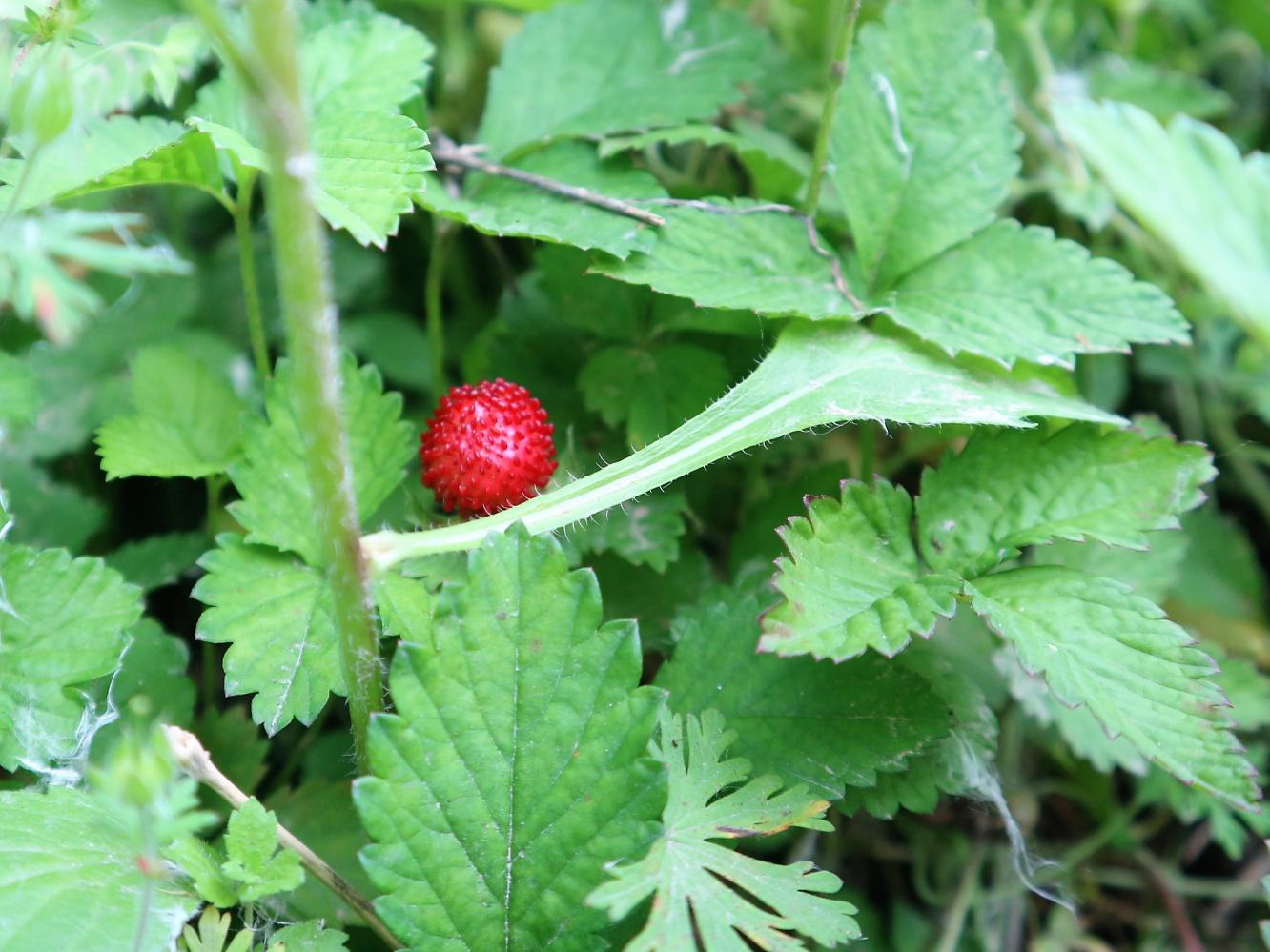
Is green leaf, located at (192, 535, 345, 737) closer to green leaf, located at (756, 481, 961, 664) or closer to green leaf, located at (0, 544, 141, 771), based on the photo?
green leaf, located at (0, 544, 141, 771)

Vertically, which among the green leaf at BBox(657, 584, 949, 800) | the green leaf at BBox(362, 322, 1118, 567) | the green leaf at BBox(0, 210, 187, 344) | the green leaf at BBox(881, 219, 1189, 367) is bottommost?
the green leaf at BBox(657, 584, 949, 800)

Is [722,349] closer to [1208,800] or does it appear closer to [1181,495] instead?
[1181,495]

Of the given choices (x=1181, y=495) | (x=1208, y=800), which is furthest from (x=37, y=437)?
(x=1208, y=800)

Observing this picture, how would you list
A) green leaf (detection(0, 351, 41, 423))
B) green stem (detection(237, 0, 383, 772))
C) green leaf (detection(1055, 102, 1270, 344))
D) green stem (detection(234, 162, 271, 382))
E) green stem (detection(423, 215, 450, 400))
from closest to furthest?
green stem (detection(237, 0, 383, 772)), green leaf (detection(1055, 102, 1270, 344)), green leaf (detection(0, 351, 41, 423)), green stem (detection(234, 162, 271, 382)), green stem (detection(423, 215, 450, 400))

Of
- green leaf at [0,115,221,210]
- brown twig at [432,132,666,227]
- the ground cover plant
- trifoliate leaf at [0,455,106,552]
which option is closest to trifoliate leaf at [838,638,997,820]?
the ground cover plant

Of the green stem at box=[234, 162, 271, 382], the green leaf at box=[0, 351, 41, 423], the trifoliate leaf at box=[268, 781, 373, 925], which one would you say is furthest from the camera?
the green stem at box=[234, 162, 271, 382]

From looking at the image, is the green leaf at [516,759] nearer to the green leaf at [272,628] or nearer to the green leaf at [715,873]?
the green leaf at [715,873]

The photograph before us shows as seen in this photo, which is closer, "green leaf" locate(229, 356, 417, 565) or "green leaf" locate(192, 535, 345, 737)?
"green leaf" locate(192, 535, 345, 737)

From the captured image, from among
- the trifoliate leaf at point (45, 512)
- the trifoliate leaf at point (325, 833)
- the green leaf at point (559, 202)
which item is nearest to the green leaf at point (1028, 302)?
the green leaf at point (559, 202)

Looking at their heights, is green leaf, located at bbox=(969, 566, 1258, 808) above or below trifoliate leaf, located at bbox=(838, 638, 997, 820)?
above
